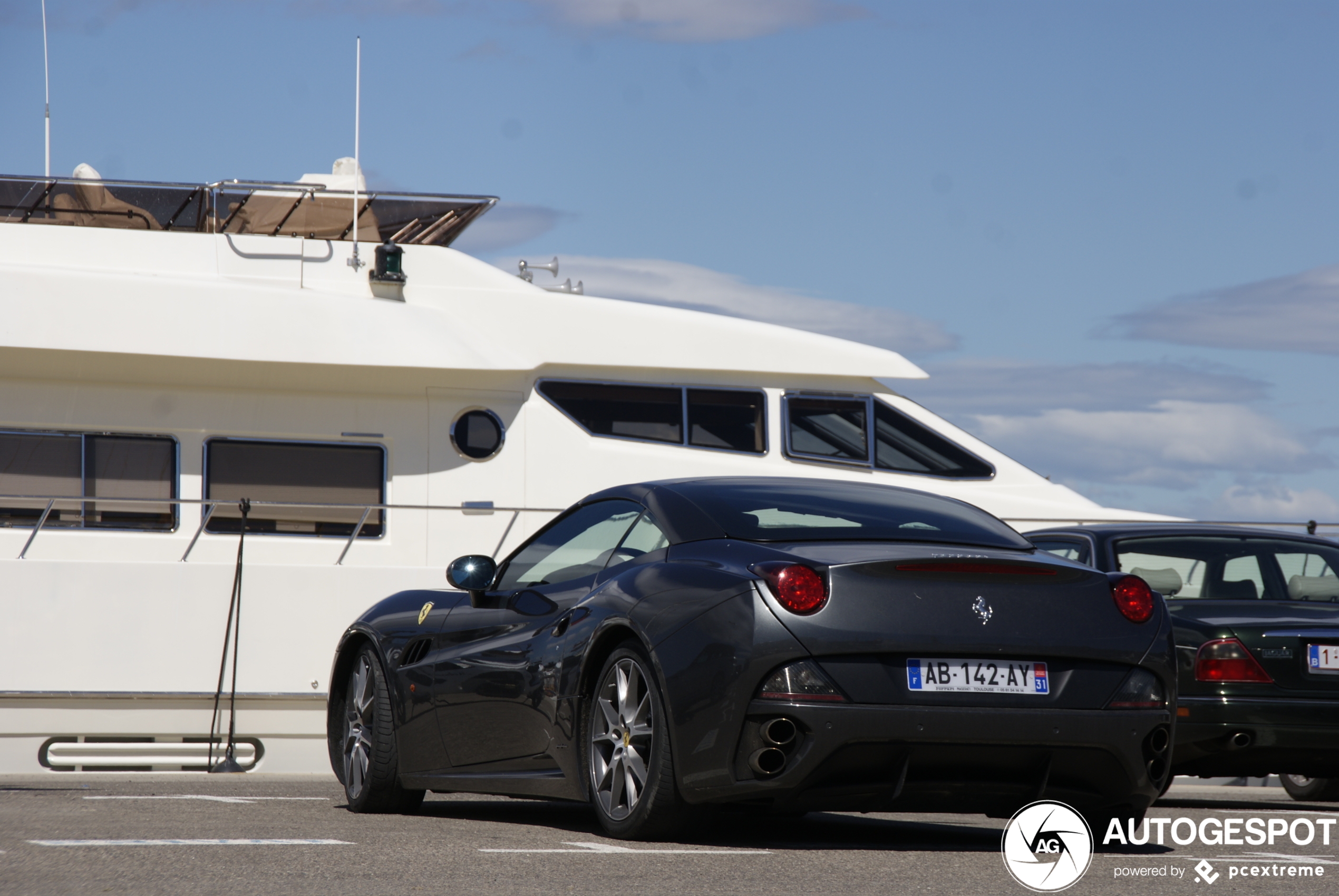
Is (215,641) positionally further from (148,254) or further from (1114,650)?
(1114,650)

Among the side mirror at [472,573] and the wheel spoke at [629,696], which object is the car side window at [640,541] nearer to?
the wheel spoke at [629,696]

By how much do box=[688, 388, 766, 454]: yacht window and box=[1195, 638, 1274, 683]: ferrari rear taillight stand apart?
6.23 metres

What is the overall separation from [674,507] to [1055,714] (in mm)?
1455

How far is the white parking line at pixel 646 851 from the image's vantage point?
4.89 m

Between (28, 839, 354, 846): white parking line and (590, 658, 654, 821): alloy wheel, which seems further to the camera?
(590, 658, 654, 821): alloy wheel

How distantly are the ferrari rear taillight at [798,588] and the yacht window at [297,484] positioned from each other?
320 inches

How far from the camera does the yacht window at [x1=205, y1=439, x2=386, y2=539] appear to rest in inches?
499

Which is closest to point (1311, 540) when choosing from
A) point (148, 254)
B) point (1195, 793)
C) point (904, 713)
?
point (1195, 793)

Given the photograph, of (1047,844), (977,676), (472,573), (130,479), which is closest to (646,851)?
(977,676)

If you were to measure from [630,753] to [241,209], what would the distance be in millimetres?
9849

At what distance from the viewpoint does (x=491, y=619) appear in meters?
6.21

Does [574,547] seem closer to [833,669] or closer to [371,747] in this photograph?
[371,747]

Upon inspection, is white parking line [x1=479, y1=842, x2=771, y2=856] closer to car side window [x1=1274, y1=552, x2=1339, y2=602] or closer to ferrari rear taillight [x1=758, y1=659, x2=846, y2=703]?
ferrari rear taillight [x1=758, y1=659, x2=846, y2=703]

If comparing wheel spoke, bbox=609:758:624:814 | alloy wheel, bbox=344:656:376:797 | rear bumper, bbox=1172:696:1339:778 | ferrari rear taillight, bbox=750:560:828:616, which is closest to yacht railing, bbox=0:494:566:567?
alloy wheel, bbox=344:656:376:797
